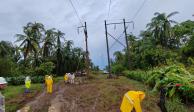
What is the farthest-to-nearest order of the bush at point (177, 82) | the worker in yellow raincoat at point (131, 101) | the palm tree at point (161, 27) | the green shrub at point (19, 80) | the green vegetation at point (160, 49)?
the palm tree at point (161, 27)
the green shrub at point (19, 80)
the green vegetation at point (160, 49)
the bush at point (177, 82)
the worker in yellow raincoat at point (131, 101)

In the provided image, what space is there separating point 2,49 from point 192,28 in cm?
3302

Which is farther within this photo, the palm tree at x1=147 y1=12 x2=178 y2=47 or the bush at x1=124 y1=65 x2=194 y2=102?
the palm tree at x1=147 y1=12 x2=178 y2=47

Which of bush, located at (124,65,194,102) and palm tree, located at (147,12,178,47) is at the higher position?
palm tree, located at (147,12,178,47)

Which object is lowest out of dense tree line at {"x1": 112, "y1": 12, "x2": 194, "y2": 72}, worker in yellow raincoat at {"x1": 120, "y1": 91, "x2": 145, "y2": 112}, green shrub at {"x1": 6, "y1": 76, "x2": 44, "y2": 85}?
worker in yellow raincoat at {"x1": 120, "y1": 91, "x2": 145, "y2": 112}

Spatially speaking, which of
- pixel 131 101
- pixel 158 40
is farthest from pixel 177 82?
pixel 158 40

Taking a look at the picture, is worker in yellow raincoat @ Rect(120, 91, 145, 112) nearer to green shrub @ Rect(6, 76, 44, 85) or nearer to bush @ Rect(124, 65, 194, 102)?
bush @ Rect(124, 65, 194, 102)

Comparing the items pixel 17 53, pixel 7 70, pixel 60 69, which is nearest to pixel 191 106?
pixel 7 70

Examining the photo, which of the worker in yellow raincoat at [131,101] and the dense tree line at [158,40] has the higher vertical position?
the dense tree line at [158,40]

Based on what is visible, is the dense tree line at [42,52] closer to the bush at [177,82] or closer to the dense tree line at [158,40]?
the dense tree line at [158,40]

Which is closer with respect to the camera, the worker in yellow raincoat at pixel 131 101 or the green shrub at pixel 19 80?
the worker in yellow raincoat at pixel 131 101

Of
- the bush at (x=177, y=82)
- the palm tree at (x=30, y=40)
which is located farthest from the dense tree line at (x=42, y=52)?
the bush at (x=177, y=82)

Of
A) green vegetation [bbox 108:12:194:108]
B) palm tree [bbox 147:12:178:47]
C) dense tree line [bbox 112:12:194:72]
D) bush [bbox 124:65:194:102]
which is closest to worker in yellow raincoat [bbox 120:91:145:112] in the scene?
bush [bbox 124:65:194:102]

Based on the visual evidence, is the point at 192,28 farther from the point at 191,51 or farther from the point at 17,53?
the point at 17,53

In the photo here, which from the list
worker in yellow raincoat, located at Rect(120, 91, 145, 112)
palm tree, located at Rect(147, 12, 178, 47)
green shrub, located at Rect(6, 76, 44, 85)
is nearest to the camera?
worker in yellow raincoat, located at Rect(120, 91, 145, 112)
